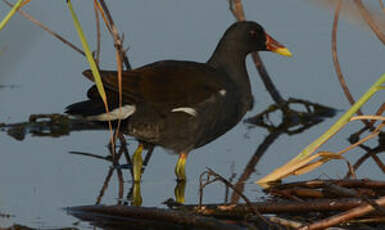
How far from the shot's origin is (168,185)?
411 cm

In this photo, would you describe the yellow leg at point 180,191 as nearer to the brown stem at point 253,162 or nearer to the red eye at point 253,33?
the brown stem at point 253,162

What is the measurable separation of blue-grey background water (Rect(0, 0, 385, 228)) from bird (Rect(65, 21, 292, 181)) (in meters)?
0.22

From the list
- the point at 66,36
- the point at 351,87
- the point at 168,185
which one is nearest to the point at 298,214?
the point at 168,185

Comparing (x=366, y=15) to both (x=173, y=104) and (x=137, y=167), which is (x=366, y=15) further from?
(x=137, y=167)

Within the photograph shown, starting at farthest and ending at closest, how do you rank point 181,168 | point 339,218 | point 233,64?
1. point 233,64
2. point 181,168
3. point 339,218

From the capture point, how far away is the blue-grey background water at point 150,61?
12.6 ft

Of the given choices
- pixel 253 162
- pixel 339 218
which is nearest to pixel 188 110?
pixel 253 162

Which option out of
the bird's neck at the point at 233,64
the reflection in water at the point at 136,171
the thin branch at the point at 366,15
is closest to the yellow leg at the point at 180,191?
the reflection in water at the point at 136,171

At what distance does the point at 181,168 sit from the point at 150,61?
1.74 meters

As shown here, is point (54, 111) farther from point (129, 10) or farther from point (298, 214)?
point (298, 214)

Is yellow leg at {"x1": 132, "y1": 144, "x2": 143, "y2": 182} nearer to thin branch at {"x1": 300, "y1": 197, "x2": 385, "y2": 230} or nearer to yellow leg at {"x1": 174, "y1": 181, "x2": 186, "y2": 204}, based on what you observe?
yellow leg at {"x1": 174, "y1": 181, "x2": 186, "y2": 204}

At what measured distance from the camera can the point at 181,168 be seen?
4.22m

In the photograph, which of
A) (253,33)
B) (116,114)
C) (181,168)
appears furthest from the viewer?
(253,33)

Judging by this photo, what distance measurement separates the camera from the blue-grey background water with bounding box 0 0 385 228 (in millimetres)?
3844
